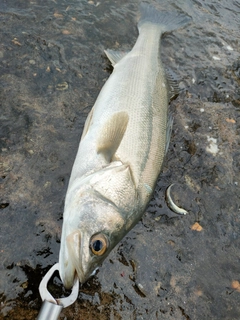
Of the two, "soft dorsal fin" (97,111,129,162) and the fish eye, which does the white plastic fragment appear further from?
the fish eye

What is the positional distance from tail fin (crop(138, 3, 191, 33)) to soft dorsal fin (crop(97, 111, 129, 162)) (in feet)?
7.10

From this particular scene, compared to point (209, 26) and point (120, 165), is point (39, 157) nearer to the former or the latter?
point (120, 165)

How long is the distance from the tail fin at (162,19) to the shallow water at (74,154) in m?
0.15

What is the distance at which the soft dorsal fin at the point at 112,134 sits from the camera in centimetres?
298

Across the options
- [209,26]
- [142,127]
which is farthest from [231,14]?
[142,127]

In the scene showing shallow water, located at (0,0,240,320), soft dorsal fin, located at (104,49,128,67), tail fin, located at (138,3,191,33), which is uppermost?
tail fin, located at (138,3,191,33)

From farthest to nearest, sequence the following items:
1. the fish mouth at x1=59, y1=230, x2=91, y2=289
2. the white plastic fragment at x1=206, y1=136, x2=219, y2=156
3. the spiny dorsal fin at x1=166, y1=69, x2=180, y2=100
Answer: the spiny dorsal fin at x1=166, y1=69, x2=180, y2=100, the white plastic fragment at x1=206, y1=136, x2=219, y2=156, the fish mouth at x1=59, y1=230, x2=91, y2=289

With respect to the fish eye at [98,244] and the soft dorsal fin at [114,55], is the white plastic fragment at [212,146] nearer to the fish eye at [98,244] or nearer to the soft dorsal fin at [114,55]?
the soft dorsal fin at [114,55]

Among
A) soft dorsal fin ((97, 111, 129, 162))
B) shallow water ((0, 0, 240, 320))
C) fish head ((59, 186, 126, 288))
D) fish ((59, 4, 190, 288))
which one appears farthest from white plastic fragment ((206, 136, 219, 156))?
fish head ((59, 186, 126, 288))

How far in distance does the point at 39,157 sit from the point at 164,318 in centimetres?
194

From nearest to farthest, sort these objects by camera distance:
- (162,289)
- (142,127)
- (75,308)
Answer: (75,308) → (162,289) → (142,127)

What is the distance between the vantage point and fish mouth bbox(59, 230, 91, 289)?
2.33m

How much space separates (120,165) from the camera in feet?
9.35

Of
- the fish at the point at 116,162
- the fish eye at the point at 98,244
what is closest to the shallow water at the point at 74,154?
the fish at the point at 116,162
